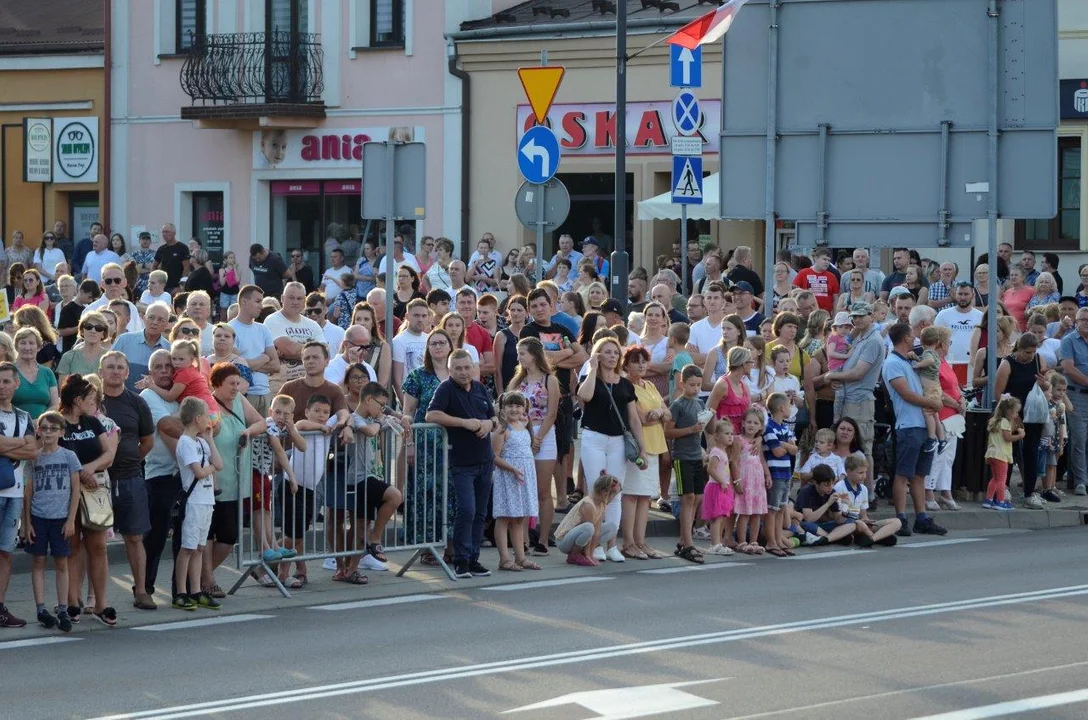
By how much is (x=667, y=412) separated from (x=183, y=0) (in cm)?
2237

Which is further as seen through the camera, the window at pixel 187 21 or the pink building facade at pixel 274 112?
the window at pixel 187 21

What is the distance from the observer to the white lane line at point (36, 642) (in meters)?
11.3

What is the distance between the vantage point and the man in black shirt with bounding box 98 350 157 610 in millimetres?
12414

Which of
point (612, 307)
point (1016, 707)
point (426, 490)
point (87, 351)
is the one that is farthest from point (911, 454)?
point (1016, 707)

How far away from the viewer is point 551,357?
16.2 m

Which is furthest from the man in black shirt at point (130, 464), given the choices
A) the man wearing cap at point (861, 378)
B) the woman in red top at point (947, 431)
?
the woman in red top at point (947, 431)

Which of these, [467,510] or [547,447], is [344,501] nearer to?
[467,510]

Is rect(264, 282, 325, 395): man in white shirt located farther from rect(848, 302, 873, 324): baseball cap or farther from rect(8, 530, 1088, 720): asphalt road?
rect(848, 302, 873, 324): baseball cap

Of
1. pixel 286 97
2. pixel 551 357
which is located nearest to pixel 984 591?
pixel 551 357

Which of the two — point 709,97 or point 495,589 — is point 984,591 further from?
point 709,97

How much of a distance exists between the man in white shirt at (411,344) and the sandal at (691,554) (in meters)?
2.85

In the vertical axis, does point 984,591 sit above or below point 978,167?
below

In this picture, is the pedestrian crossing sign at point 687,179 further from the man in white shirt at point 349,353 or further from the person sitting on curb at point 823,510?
the man in white shirt at point 349,353

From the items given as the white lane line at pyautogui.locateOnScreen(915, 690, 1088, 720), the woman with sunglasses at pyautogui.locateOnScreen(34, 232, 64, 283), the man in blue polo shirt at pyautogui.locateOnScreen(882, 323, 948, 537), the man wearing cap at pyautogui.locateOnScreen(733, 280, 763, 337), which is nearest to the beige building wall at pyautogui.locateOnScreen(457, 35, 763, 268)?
the woman with sunglasses at pyautogui.locateOnScreen(34, 232, 64, 283)
